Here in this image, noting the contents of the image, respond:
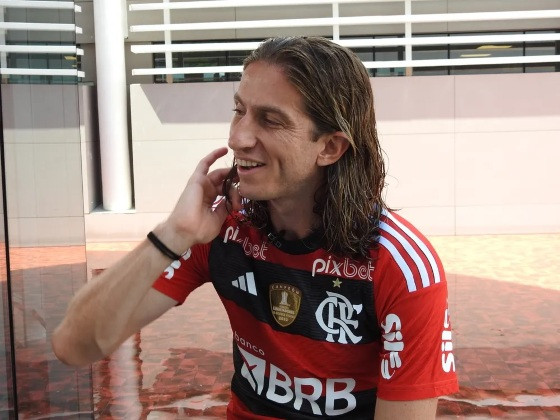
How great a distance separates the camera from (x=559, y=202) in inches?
435

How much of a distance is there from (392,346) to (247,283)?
1.30 feet

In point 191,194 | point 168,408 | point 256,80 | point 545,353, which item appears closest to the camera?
point 256,80

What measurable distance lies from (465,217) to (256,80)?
372 inches

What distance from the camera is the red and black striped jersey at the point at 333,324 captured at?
193cm

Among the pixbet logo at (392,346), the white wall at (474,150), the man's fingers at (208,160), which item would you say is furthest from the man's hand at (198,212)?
the white wall at (474,150)

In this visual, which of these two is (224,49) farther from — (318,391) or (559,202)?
(318,391)

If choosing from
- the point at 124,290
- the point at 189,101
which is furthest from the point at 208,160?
the point at 189,101

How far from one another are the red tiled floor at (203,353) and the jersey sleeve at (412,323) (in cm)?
156

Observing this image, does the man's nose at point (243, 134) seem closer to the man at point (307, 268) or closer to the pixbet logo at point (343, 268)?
the man at point (307, 268)

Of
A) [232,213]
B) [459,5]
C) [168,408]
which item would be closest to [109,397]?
[168,408]

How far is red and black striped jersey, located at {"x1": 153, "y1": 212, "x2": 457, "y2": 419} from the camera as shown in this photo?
1934 millimetres

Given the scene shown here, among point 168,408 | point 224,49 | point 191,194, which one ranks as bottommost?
point 168,408

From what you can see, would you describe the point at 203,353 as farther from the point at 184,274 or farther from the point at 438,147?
the point at 438,147

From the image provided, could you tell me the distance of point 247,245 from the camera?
7.07 feet
